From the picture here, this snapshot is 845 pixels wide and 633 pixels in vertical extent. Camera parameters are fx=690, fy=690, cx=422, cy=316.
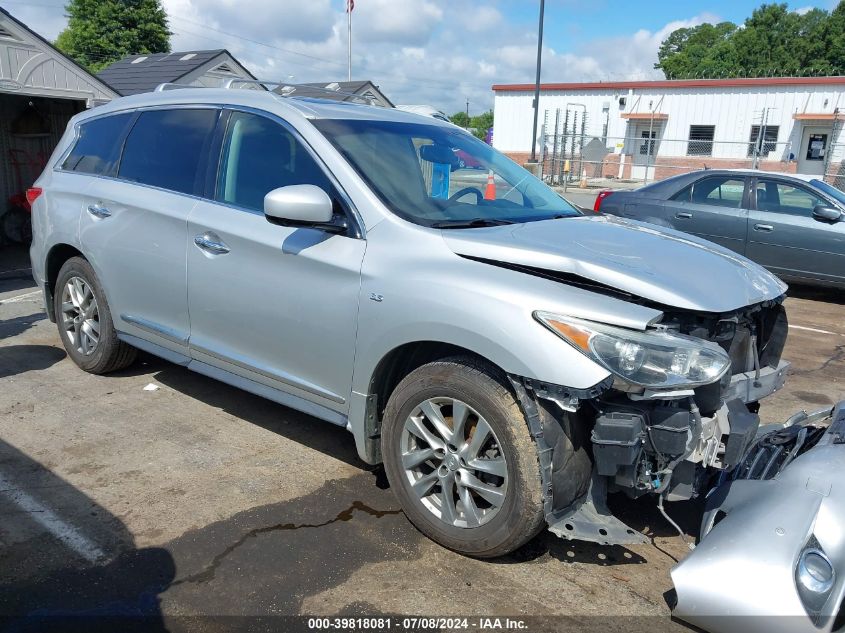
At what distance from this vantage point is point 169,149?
432cm

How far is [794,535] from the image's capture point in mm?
2285

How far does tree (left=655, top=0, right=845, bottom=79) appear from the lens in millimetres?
56719

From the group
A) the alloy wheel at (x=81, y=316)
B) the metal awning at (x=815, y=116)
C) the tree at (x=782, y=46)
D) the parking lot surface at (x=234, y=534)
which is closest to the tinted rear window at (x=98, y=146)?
the alloy wheel at (x=81, y=316)

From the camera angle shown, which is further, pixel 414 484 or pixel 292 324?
pixel 292 324

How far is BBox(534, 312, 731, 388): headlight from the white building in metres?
27.7

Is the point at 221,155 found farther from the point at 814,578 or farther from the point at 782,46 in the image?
the point at 782,46

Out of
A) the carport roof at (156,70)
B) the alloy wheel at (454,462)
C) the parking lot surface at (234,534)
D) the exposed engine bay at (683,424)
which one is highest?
the carport roof at (156,70)

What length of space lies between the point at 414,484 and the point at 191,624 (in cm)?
106

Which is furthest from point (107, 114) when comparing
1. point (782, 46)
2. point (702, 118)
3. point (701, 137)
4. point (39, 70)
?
point (782, 46)

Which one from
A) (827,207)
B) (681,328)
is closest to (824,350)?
(827,207)

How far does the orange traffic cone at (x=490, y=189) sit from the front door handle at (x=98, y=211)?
249 centimetres

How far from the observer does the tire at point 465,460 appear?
8.91 ft

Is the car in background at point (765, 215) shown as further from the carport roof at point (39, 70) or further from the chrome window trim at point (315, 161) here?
the carport roof at point (39, 70)

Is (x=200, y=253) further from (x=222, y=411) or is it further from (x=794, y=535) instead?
(x=794, y=535)
